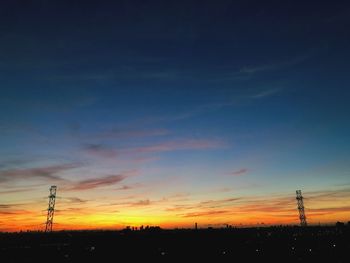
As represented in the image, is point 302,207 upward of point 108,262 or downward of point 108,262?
upward

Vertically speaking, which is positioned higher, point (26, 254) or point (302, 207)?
point (302, 207)

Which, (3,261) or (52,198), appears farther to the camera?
(52,198)

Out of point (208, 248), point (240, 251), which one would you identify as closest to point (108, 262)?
point (208, 248)

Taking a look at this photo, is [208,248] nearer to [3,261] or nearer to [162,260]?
[162,260]

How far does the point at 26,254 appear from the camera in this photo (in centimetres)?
9600

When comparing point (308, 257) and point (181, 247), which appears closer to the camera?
point (308, 257)

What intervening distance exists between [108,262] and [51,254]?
55.4 feet

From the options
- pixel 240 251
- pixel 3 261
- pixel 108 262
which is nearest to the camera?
pixel 3 261

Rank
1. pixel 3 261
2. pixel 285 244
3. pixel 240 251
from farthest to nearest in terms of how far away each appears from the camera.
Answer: pixel 285 244, pixel 240 251, pixel 3 261

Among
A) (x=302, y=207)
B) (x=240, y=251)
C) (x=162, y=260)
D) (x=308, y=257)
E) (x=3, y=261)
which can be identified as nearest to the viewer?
(x=3, y=261)

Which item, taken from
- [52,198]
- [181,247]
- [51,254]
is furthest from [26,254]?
[181,247]

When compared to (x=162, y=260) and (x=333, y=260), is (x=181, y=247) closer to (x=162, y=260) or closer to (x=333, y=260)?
(x=162, y=260)

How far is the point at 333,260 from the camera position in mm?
106500

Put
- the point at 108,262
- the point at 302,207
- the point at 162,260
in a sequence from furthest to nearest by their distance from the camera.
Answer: the point at 302,207, the point at 162,260, the point at 108,262
